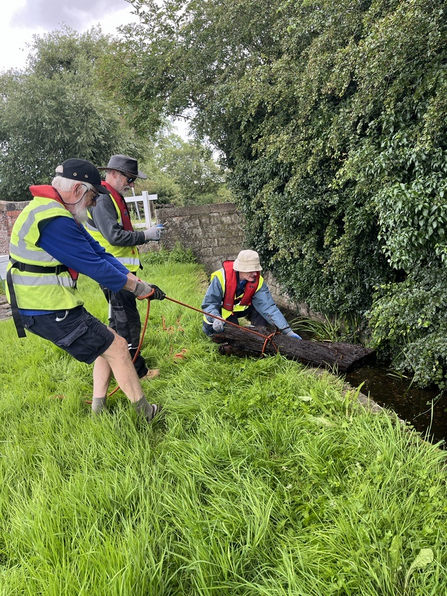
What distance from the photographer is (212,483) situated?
6.66 feet

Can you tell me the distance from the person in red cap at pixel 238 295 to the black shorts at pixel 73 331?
160 cm

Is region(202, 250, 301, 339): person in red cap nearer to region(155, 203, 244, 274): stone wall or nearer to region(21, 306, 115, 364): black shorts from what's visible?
region(21, 306, 115, 364): black shorts

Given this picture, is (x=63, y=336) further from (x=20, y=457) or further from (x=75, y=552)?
(x=75, y=552)

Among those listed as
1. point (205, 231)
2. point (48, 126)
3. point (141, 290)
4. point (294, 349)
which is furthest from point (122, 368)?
point (48, 126)

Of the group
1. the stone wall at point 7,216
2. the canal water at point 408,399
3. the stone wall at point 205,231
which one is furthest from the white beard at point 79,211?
the stone wall at point 7,216

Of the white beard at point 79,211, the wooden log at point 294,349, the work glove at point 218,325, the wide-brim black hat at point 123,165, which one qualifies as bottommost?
the wooden log at point 294,349

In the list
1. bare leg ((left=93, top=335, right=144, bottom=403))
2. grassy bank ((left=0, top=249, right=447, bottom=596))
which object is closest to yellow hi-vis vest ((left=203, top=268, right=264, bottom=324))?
grassy bank ((left=0, top=249, right=447, bottom=596))

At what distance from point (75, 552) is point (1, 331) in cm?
420

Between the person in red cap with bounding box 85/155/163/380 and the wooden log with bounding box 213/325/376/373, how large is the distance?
2.90 feet

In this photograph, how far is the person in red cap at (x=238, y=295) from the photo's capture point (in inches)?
153

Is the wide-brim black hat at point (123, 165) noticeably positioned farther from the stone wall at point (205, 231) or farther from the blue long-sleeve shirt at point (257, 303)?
the stone wall at point (205, 231)

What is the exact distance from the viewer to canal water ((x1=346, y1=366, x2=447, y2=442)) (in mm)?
3197

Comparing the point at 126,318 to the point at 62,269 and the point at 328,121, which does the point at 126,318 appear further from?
the point at 328,121

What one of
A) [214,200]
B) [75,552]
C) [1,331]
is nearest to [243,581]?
[75,552]
